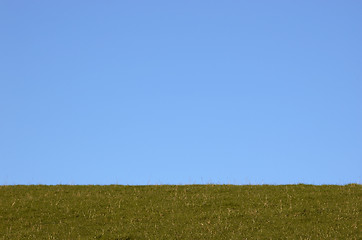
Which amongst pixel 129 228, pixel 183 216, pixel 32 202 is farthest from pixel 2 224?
pixel 183 216

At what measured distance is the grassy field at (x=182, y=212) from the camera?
2156 centimetres

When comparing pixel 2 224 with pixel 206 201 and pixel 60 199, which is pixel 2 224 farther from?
pixel 206 201

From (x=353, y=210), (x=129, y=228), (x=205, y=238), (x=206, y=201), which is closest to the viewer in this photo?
(x=205, y=238)

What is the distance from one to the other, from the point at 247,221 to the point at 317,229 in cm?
337

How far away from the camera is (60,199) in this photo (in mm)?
27297

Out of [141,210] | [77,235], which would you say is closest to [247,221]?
[141,210]

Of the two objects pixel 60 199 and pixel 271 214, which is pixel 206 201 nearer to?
pixel 271 214

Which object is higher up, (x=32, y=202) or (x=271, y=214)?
(x=32, y=202)

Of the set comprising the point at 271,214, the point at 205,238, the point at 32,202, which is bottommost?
the point at 205,238

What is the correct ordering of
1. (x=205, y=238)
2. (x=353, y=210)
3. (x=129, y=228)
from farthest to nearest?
(x=353, y=210) → (x=129, y=228) → (x=205, y=238)

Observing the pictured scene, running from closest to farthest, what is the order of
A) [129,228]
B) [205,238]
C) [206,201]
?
[205,238], [129,228], [206,201]

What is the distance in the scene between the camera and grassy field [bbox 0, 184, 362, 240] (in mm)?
21562

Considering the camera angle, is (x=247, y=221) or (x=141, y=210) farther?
(x=141, y=210)

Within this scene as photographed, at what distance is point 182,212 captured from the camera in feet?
79.7
